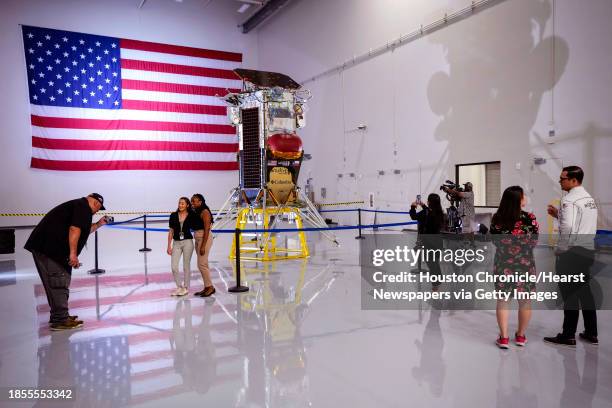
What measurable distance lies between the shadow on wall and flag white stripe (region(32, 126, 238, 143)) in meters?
9.14

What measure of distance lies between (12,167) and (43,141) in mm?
1483

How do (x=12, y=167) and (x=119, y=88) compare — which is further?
(x=119, y=88)

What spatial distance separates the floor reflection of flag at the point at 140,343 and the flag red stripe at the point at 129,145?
12.4 m

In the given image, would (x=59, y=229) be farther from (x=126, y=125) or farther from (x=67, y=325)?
(x=126, y=125)

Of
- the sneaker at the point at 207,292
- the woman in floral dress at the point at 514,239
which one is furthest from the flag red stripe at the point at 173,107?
the woman in floral dress at the point at 514,239

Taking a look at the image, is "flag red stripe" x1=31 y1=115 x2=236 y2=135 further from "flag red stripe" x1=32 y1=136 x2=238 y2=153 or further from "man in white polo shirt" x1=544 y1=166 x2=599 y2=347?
"man in white polo shirt" x1=544 y1=166 x2=599 y2=347

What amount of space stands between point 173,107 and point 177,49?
261 cm

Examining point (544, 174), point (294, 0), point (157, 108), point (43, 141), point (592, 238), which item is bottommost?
point (592, 238)

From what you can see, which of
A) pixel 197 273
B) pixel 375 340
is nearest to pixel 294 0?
pixel 197 273

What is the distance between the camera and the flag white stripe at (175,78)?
59.7ft

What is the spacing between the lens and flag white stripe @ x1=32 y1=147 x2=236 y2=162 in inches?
665

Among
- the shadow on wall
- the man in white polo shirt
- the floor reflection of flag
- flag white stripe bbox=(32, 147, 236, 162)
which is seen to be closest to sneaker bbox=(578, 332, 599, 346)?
the man in white polo shirt

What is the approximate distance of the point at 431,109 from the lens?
1273 centimetres

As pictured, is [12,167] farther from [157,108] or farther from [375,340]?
[375,340]
